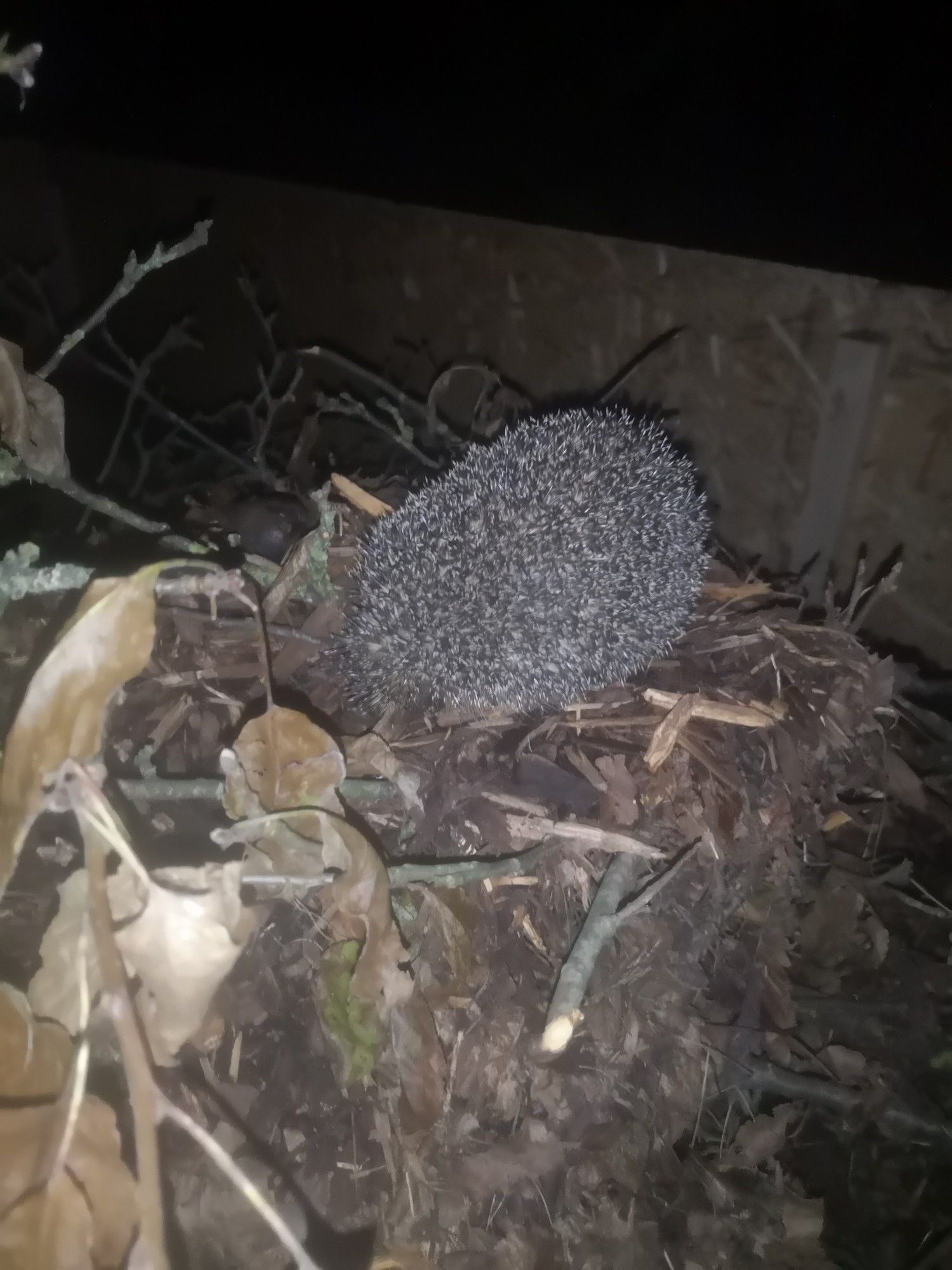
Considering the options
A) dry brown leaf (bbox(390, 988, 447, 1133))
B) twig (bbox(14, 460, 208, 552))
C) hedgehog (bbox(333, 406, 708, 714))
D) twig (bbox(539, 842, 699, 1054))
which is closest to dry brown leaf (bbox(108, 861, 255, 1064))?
dry brown leaf (bbox(390, 988, 447, 1133))

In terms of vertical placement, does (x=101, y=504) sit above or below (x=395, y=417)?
below

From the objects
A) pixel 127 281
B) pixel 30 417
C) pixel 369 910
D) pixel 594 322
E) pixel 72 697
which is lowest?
pixel 369 910

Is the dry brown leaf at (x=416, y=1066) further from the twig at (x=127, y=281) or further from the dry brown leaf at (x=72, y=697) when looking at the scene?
the twig at (x=127, y=281)

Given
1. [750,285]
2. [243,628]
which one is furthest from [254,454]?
[750,285]

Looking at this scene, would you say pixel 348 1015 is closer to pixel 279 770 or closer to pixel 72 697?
pixel 279 770

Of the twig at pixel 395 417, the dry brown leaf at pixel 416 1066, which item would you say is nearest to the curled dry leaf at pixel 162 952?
the dry brown leaf at pixel 416 1066

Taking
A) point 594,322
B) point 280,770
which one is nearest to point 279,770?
point 280,770
